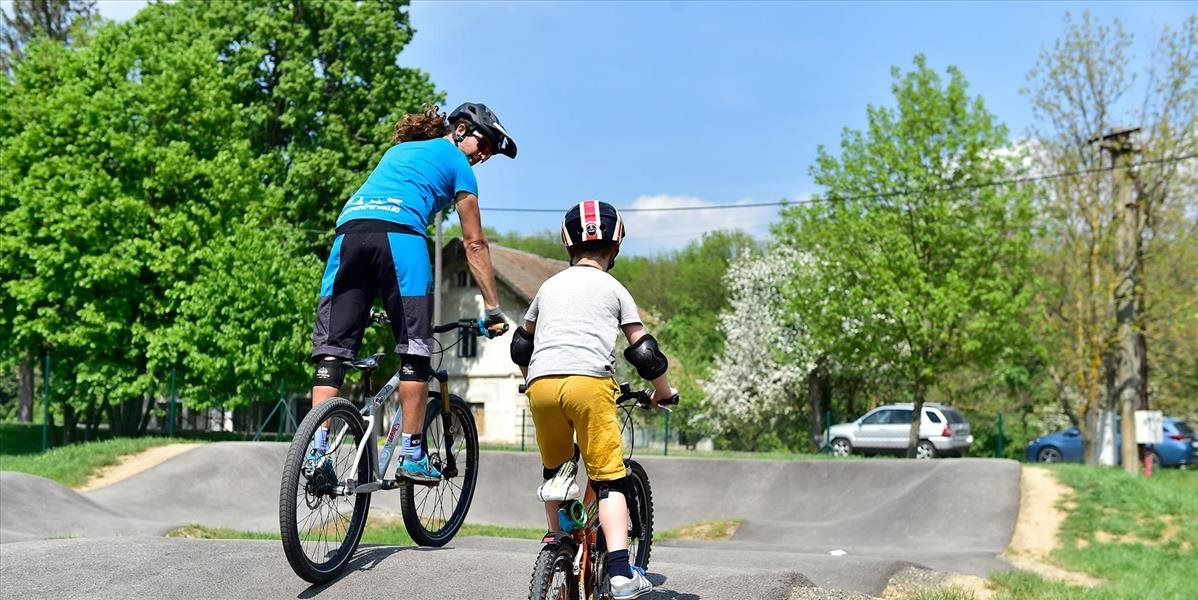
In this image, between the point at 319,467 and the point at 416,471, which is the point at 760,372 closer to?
the point at 416,471

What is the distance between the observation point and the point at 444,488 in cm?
559

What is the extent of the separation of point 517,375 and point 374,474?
35.3m

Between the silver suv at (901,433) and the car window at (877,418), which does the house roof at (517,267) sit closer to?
the silver suv at (901,433)

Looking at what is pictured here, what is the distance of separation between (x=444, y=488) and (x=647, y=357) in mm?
2023

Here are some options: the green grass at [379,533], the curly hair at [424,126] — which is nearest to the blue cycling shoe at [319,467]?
the curly hair at [424,126]

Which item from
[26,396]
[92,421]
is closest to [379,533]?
[92,421]

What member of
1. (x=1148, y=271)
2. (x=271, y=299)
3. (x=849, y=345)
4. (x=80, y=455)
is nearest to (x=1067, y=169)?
(x=1148, y=271)

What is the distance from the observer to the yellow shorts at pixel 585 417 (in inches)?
156

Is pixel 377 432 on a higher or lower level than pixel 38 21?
lower

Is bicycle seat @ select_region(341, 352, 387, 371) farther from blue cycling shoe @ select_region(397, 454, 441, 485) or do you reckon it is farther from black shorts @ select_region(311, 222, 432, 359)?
blue cycling shoe @ select_region(397, 454, 441, 485)

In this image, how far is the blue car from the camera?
89.1 feet

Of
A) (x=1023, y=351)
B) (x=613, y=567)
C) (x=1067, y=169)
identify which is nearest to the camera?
(x=613, y=567)

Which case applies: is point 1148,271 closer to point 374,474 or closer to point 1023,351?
point 1023,351

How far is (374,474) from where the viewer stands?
4.80m
